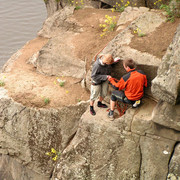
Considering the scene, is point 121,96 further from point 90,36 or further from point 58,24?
point 58,24

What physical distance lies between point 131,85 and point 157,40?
2.37 metres

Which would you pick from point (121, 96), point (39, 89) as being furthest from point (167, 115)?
point (39, 89)

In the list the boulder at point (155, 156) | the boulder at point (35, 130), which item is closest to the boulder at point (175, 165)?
the boulder at point (155, 156)

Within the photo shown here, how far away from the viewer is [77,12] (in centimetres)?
1598

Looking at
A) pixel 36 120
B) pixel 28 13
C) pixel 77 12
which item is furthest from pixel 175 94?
pixel 28 13

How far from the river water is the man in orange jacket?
62.2 feet

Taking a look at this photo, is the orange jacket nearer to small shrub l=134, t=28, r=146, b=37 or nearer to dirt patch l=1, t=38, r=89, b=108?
small shrub l=134, t=28, r=146, b=37

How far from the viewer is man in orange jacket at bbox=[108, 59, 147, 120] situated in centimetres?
818

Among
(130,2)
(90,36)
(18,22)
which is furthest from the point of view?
(18,22)

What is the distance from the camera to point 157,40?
9.60m

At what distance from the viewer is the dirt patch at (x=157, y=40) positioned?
921 centimetres

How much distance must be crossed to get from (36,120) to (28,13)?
23290 mm

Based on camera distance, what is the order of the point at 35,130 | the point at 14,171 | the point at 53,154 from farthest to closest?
1. the point at 14,171
2. the point at 53,154
3. the point at 35,130

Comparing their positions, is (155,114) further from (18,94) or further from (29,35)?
(29,35)
